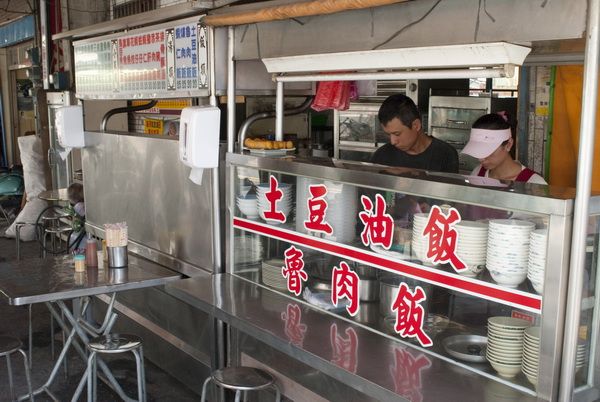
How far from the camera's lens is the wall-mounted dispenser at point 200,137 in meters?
3.75

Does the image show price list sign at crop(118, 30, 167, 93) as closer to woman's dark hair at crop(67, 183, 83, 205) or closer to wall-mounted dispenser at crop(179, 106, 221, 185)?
wall-mounted dispenser at crop(179, 106, 221, 185)

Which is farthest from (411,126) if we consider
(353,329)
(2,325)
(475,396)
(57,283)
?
(2,325)

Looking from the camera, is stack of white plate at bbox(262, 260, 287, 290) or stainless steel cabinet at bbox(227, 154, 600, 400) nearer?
stainless steel cabinet at bbox(227, 154, 600, 400)

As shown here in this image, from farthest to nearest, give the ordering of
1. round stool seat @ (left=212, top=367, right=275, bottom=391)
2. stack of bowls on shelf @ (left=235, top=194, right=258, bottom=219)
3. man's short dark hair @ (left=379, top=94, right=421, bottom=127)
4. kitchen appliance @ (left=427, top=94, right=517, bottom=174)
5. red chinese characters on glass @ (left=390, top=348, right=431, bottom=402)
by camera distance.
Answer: kitchen appliance @ (left=427, top=94, right=517, bottom=174) → man's short dark hair @ (left=379, top=94, right=421, bottom=127) → stack of bowls on shelf @ (left=235, top=194, right=258, bottom=219) → round stool seat @ (left=212, top=367, right=275, bottom=391) → red chinese characters on glass @ (left=390, top=348, right=431, bottom=402)

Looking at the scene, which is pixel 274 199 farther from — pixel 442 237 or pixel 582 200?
pixel 582 200

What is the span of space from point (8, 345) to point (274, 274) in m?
1.60

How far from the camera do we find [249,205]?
12.5 feet

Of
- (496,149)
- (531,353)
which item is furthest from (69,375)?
(531,353)

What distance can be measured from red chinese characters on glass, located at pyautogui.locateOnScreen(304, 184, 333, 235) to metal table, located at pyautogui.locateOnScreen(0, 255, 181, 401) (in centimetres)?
128

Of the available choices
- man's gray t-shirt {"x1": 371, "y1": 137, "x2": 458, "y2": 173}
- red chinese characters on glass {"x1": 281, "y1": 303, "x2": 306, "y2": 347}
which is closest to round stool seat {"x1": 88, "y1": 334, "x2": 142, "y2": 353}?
red chinese characters on glass {"x1": 281, "y1": 303, "x2": 306, "y2": 347}

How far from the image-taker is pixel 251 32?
370 centimetres

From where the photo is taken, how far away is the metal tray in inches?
98.7

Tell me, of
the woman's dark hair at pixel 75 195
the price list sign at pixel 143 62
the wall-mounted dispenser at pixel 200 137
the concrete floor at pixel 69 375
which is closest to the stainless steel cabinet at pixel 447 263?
the wall-mounted dispenser at pixel 200 137

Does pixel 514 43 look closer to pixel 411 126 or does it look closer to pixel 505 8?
pixel 505 8
